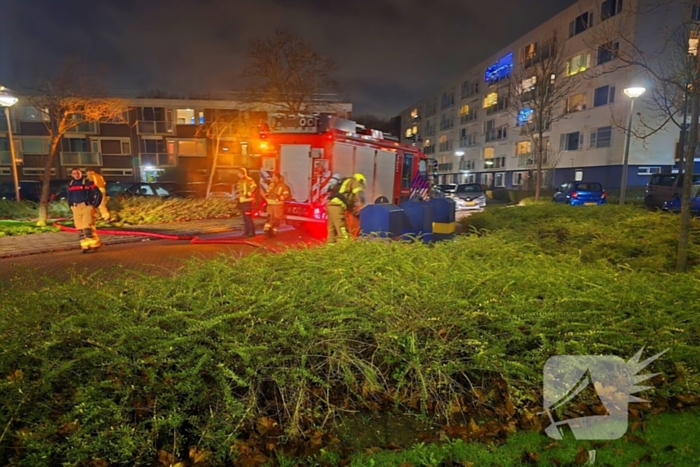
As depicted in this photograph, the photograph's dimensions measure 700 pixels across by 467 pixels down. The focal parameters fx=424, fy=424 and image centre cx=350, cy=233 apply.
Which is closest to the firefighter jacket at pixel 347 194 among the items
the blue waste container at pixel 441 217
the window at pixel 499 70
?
the blue waste container at pixel 441 217

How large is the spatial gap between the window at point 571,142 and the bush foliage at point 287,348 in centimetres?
3302

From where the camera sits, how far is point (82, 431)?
241cm

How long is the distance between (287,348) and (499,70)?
49.9m

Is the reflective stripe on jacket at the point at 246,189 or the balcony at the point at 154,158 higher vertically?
the balcony at the point at 154,158

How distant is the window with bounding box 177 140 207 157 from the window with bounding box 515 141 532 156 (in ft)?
97.8

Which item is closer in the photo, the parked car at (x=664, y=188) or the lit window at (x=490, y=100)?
the parked car at (x=664, y=188)

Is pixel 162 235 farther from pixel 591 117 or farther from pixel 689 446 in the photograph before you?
pixel 591 117

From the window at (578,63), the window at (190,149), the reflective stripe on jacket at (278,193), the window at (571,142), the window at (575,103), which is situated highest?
the window at (578,63)

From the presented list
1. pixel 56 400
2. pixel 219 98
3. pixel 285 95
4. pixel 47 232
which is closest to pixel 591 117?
pixel 285 95

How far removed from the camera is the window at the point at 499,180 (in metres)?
46.2

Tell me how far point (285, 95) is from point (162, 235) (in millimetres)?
13459

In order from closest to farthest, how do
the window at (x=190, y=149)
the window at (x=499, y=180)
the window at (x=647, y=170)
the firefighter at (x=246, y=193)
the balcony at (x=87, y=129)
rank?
the firefighter at (x=246, y=193) → the window at (x=647, y=170) → the balcony at (x=87, y=129) → the window at (x=190, y=149) → the window at (x=499, y=180)

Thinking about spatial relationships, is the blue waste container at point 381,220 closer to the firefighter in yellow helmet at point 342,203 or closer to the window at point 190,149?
the firefighter in yellow helmet at point 342,203

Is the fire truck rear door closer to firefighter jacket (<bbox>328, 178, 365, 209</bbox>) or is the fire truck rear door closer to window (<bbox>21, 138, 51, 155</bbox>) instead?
firefighter jacket (<bbox>328, 178, 365, 209</bbox>)
